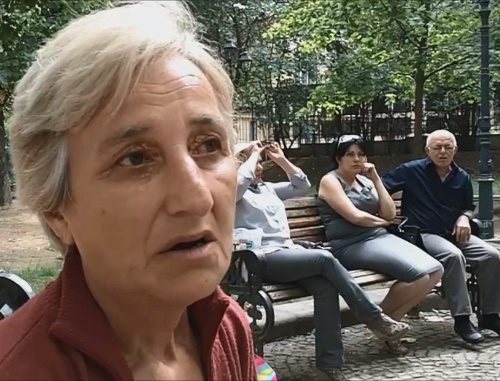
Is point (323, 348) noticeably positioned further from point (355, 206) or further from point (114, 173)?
point (114, 173)

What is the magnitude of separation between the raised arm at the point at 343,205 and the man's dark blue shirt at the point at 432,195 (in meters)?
0.70

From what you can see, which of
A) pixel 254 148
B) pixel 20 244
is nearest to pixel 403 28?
pixel 20 244

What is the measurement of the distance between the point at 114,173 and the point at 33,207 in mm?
191

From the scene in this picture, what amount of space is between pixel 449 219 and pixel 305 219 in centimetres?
121

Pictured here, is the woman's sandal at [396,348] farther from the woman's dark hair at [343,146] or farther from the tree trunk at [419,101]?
the tree trunk at [419,101]

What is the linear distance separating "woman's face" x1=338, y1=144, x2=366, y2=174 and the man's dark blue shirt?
0.72 m

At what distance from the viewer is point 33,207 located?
1219 mm

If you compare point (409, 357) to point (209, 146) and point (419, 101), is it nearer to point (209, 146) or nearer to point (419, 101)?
point (209, 146)

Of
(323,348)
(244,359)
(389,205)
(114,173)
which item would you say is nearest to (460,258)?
(389,205)

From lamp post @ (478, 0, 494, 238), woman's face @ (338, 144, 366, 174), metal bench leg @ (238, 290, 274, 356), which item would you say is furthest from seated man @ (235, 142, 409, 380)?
lamp post @ (478, 0, 494, 238)

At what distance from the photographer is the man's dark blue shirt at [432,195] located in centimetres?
622

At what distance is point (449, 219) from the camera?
20.4ft

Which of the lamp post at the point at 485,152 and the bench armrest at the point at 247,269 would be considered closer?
the bench armrest at the point at 247,269

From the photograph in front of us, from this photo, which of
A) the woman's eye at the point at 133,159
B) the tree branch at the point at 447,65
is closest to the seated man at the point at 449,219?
the woman's eye at the point at 133,159
